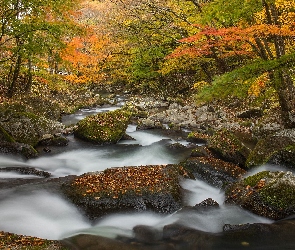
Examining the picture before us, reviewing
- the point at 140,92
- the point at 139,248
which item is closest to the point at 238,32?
the point at 139,248

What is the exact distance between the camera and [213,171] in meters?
8.57

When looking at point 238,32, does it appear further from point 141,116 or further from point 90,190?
point 141,116

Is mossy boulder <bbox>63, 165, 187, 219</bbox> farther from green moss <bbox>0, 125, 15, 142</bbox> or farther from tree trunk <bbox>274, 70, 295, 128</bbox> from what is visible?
tree trunk <bbox>274, 70, 295, 128</bbox>

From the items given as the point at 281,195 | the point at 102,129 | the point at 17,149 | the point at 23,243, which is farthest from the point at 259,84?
the point at 23,243

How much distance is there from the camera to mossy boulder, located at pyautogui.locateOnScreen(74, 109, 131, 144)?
12195 millimetres

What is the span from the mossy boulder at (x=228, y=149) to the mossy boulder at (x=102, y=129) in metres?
4.05

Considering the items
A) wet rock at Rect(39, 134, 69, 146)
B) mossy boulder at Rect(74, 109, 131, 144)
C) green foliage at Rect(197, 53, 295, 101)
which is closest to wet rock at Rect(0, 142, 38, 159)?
wet rock at Rect(39, 134, 69, 146)

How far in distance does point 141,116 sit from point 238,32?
9.46 metres

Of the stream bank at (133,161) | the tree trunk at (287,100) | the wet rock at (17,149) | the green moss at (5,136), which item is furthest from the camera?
the tree trunk at (287,100)

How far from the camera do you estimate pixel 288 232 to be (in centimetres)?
595

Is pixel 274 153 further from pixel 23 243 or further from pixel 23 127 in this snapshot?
pixel 23 127

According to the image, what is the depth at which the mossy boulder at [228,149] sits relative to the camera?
978 centimetres

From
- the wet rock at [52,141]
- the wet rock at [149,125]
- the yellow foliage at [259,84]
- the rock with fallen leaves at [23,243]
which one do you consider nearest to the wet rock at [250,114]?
the yellow foliage at [259,84]

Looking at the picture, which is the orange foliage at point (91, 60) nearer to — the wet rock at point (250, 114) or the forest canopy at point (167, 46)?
the forest canopy at point (167, 46)
